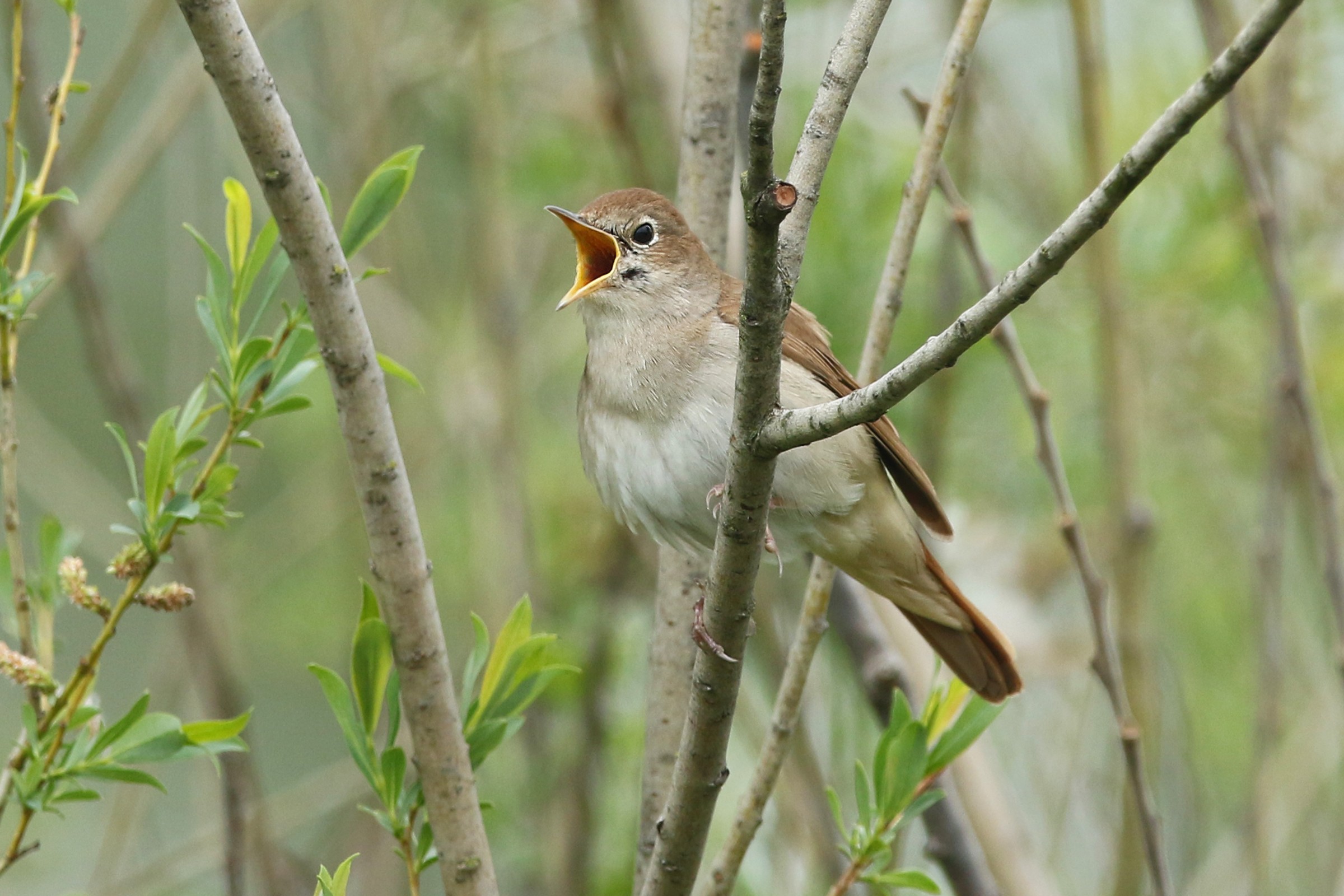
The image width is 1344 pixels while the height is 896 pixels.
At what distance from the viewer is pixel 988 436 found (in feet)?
16.1

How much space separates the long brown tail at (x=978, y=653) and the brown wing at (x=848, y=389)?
0.48ft

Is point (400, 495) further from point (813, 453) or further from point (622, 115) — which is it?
point (622, 115)

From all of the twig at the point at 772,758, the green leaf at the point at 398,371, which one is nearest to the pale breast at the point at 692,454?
the twig at the point at 772,758

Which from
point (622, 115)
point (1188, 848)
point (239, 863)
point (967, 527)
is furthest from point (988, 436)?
point (239, 863)

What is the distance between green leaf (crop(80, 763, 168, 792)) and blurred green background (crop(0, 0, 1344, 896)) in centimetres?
172

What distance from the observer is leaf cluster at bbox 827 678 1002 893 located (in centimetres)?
213

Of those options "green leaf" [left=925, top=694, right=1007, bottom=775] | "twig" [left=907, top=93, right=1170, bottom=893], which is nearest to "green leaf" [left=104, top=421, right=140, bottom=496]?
"green leaf" [left=925, top=694, right=1007, bottom=775]

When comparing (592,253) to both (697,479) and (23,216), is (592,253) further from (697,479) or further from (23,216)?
(23,216)

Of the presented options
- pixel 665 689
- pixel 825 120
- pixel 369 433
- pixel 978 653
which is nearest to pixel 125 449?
pixel 369 433

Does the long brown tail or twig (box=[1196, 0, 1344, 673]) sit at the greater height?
twig (box=[1196, 0, 1344, 673])

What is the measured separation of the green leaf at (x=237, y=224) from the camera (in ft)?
7.07

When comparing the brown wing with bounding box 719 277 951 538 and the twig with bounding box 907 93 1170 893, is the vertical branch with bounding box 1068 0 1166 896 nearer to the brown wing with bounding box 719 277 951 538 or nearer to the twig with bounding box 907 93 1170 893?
the brown wing with bounding box 719 277 951 538

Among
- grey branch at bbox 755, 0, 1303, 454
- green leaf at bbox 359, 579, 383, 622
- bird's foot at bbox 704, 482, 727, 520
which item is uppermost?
bird's foot at bbox 704, 482, 727, 520

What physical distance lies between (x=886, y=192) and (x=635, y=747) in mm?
1983
